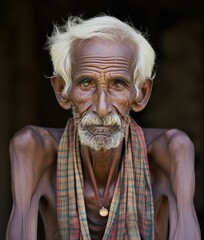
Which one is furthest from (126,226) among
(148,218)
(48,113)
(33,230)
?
(48,113)

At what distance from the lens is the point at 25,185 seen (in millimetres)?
2986

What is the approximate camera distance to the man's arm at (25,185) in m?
2.93

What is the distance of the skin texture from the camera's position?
114 inches

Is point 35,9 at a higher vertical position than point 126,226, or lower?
higher

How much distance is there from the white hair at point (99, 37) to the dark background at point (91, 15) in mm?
2932

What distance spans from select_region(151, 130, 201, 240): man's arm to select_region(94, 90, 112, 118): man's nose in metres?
0.39

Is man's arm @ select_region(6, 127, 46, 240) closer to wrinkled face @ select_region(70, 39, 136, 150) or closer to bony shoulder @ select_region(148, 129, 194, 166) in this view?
wrinkled face @ select_region(70, 39, 136, 150)

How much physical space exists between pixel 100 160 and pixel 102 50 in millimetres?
458

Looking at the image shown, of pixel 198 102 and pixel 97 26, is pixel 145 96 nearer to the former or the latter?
pixel 97 26

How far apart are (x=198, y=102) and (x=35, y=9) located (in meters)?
1.50

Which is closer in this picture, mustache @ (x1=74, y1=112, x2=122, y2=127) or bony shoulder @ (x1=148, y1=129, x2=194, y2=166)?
mustache @ (x1=74, y1=112, x2=122, y2=127)

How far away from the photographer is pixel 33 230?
2.95m

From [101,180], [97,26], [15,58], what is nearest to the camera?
[97,26]

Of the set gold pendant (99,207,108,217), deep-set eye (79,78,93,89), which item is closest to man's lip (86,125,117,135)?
deep-set eye (79,78,93,89)
